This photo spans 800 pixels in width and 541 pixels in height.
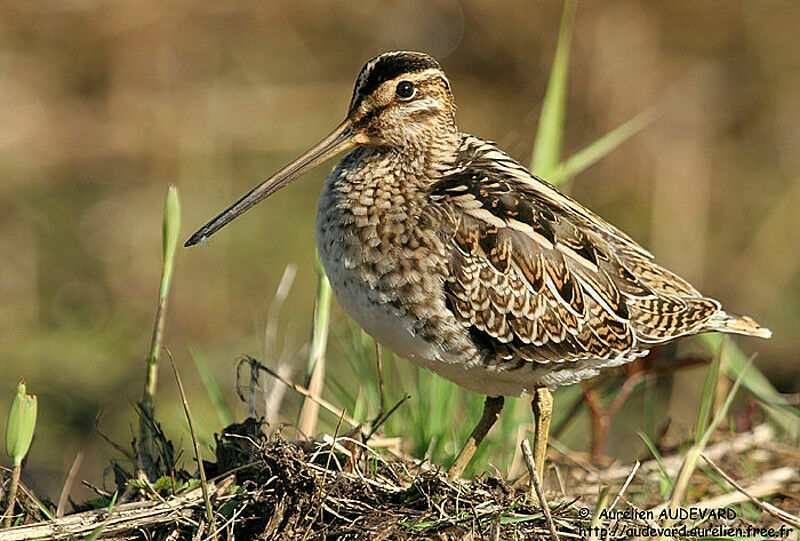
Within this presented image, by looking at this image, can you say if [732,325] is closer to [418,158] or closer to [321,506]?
[418,158]

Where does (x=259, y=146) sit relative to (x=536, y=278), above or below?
below

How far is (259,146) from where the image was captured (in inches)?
316

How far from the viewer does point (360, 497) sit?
3045 mm

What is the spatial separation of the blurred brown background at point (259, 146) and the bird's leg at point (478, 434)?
213 cm

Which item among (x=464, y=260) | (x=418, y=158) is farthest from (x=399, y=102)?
(x=464, y=260)

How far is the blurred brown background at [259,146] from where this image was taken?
6297mm

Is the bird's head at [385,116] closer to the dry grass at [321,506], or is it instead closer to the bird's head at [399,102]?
the bird's head at [399,102]

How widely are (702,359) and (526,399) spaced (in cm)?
76

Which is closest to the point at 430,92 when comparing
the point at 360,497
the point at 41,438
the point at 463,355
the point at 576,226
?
the point at 576,226

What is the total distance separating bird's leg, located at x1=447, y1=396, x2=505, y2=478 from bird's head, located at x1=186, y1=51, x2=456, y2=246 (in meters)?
0.87

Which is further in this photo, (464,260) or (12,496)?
(464,260)

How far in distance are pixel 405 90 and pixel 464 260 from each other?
0.62 m

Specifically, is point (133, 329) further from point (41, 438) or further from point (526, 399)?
point (526, 399)

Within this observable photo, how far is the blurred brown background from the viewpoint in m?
6.30
